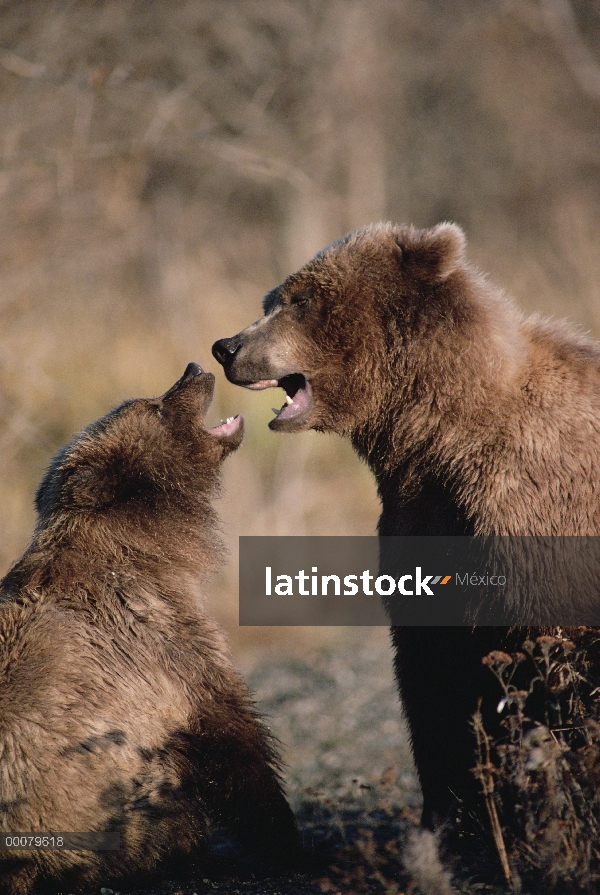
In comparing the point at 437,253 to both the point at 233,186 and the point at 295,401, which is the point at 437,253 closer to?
the point at 295,401

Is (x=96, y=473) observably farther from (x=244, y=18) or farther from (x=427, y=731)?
(x=244, y=18)

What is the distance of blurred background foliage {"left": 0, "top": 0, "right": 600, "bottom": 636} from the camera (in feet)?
30.9

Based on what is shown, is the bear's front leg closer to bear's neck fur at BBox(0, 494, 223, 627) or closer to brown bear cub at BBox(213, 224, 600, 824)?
bear's neck fur at BBox(0, 494, 223, 627)

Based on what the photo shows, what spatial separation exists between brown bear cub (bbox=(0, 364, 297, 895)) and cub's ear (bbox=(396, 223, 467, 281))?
4.54 ft

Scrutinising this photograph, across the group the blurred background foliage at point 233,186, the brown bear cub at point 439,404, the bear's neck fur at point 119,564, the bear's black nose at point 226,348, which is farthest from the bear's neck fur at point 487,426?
the blurred background foliage at point 233,186

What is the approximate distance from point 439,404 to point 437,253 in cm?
68

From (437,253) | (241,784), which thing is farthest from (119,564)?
(437,253)

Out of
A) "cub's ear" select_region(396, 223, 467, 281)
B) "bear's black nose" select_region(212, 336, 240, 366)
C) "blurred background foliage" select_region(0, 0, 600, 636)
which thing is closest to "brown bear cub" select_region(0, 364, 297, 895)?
"bear's black nose" select_region(212, 336, 240, 366)

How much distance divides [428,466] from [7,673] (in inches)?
76.7

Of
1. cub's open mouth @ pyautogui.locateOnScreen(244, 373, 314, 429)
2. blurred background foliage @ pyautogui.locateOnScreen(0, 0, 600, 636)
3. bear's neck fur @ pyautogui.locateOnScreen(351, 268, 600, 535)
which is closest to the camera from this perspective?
bear's neck fur @ pyautogui.locateOnScreen(351, 268, 600, 535)

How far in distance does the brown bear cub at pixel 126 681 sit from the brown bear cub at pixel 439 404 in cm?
68

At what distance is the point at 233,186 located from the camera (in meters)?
14.5

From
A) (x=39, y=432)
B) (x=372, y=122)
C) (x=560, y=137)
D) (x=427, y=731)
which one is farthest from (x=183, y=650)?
(x=560, y=137)

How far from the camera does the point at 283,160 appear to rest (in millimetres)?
12031
